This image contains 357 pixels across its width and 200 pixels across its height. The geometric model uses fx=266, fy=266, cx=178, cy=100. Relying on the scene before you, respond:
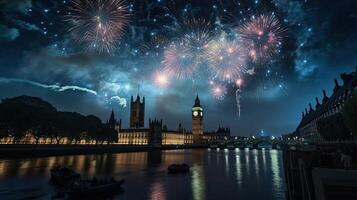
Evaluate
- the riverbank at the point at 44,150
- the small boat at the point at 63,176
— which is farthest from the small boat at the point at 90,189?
the riverbank at the point at 44,150

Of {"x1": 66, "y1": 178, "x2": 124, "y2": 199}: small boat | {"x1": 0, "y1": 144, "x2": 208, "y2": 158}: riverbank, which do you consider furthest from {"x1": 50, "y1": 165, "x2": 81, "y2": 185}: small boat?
{"x1": 0, "y1": 144, "x2": 208, "y2": 158}: riverbank

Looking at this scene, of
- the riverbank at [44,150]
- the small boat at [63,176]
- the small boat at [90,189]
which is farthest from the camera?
the riverbank at [44,150]

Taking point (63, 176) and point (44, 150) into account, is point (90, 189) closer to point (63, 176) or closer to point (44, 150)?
point (63, 176)

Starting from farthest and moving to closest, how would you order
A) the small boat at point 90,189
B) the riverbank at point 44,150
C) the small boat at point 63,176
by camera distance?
the riverbank at point 44,150 → the small boat at point 63,176 → the small boat at point 90,189

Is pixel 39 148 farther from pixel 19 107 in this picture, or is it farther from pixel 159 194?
pixel 159 194

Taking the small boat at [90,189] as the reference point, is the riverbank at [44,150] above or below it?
above

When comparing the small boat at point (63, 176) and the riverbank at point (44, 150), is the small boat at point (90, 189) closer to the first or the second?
the small boat at point (63, 176)

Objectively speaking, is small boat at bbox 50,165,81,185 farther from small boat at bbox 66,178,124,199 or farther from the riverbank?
the riverbank
